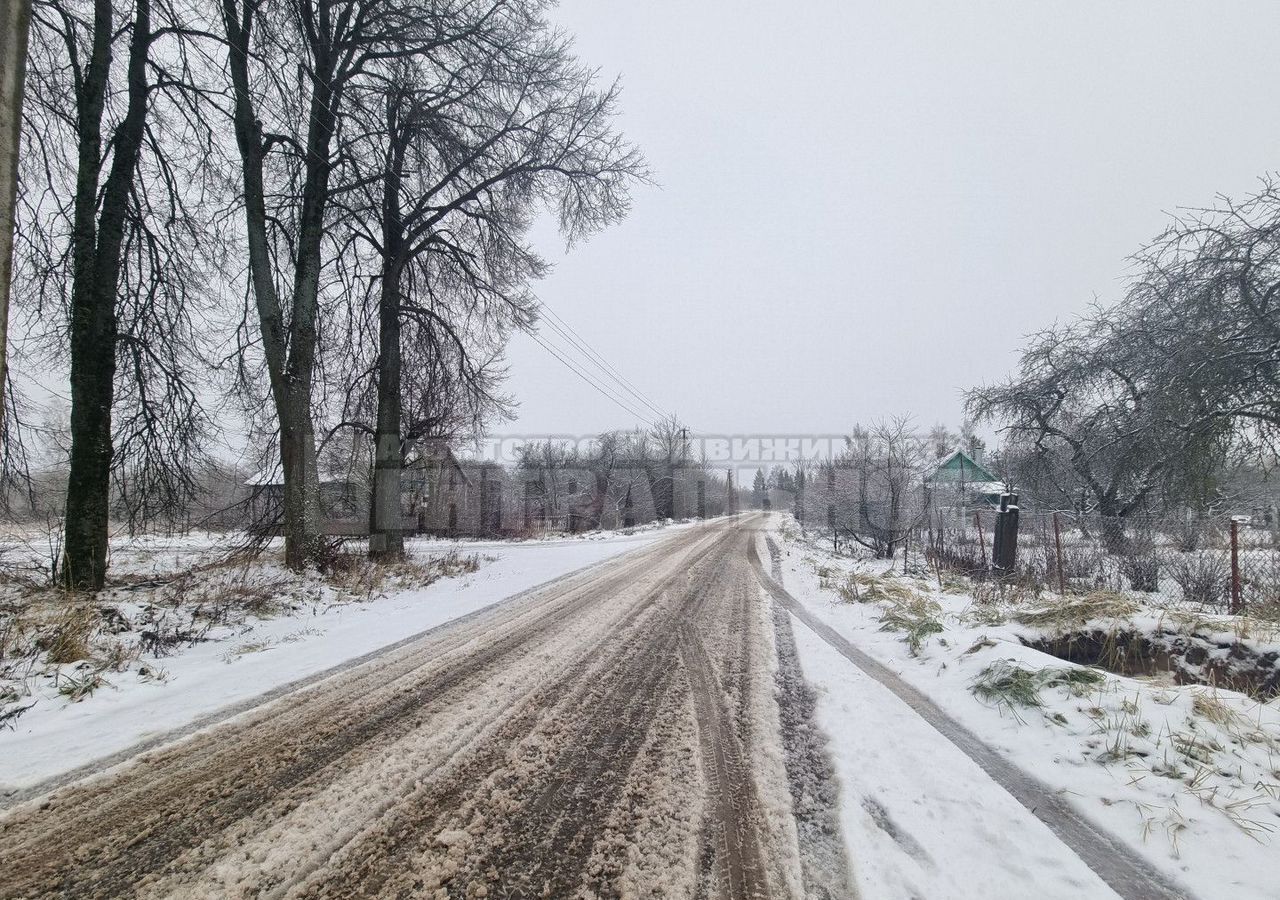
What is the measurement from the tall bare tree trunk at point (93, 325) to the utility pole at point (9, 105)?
5.02 metres

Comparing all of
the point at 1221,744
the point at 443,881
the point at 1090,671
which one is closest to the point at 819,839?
the point at 443,881

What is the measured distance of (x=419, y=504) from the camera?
24.9 metres

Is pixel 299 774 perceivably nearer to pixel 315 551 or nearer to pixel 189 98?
pixel 315 551

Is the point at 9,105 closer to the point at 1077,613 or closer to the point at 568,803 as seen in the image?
the point at 568,803

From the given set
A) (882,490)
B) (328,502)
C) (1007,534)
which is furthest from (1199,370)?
(328,502)

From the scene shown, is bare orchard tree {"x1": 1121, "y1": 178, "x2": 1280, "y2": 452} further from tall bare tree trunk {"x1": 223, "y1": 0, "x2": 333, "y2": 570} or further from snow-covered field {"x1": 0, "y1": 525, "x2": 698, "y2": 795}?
tall bare tree trunk {"x1": 223, "y1": 0, "x2": 333, "y2": 570}

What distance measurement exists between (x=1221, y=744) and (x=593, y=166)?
36.9 feet

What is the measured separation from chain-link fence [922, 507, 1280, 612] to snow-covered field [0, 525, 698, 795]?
28.8 feet

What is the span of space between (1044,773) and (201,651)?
6252 millimetres

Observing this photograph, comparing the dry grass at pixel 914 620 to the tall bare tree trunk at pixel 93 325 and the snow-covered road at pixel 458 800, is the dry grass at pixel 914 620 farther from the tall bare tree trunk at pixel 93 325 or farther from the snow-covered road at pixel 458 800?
the tall bare tree trunk at pixel 93 325

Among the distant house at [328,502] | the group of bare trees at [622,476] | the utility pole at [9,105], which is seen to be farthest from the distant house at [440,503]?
the utility pole at [9,105]

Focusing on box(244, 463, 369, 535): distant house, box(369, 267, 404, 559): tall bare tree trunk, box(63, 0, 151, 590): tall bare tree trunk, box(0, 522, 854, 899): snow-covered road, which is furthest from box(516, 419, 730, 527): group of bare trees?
box(0, 522, 854, 899): snow-covered road

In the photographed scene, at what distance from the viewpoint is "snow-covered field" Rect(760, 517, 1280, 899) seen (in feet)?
5.86

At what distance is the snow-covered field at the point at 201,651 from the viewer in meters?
2.69
